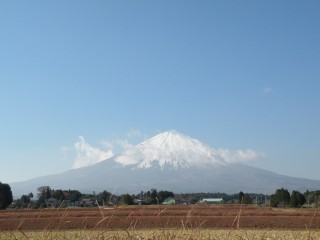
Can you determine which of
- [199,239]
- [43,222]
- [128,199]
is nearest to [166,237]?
[199,239]

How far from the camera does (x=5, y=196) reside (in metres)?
84.1

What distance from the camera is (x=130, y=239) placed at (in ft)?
12.9

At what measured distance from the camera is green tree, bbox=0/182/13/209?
82750 mm

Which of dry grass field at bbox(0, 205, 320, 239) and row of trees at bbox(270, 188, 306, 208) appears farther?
row of trees at bbox(270, 188, 306, 208)

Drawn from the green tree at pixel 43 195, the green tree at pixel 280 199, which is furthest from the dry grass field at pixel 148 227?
the green tree at pixel 43 195

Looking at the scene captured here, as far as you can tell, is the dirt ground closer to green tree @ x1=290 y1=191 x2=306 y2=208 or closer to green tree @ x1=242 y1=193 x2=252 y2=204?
green tree @ x1=242 y1=193 x2=252 y2=204

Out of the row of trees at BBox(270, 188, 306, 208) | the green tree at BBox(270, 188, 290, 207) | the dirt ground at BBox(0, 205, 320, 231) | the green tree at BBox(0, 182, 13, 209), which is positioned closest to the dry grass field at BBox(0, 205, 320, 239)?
the dirt ground at BBox(0, 205, 320, 231)

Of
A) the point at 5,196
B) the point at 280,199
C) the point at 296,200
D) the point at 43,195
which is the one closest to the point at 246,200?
the point at 296,200

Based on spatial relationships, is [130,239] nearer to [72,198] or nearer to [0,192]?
[0,192]

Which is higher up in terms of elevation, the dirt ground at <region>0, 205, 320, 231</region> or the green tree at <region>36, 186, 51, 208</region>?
the green tree at <region>36, 186, 51, 208</region>

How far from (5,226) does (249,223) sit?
1499 centimetres

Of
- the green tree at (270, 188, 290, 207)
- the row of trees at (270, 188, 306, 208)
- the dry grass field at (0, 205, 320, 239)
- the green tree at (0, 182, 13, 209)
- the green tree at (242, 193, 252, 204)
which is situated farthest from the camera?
the green tree at (270, 188, 290, 207)

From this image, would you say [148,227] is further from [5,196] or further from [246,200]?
[5,196]

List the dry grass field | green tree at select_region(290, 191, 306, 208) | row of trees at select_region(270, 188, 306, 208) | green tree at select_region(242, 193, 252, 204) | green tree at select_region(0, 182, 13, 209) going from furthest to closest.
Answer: row of trees at select_region(270, 188, 306, 208) < green tree at select_region(290, 191, 306, 208) < green tree at select_region(0, 182, 13, 209) < green tree at select_region(242, 193, 252, 204) < the dry grass field
